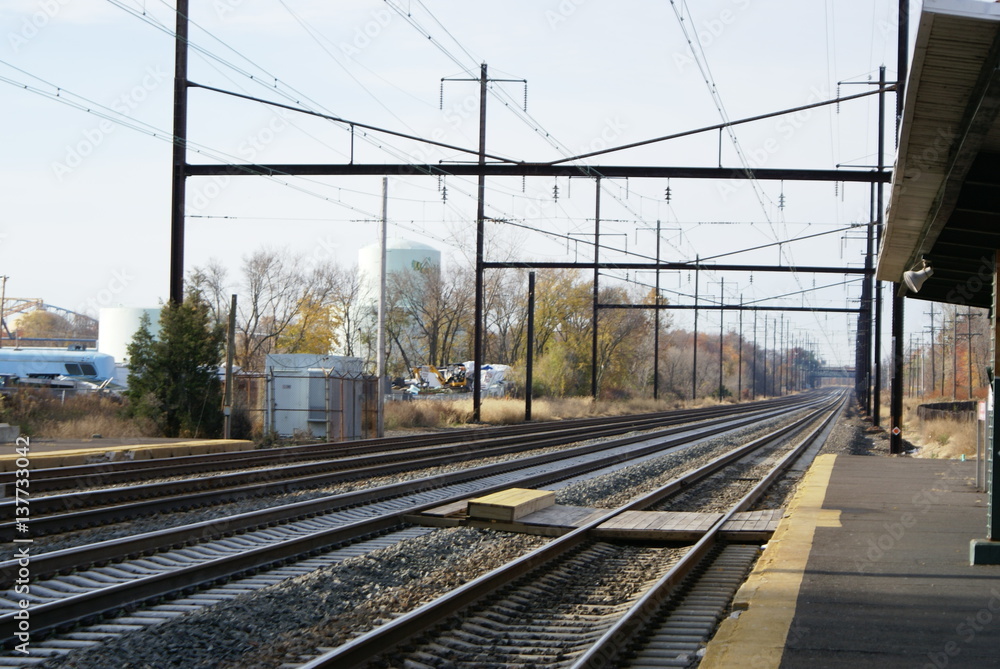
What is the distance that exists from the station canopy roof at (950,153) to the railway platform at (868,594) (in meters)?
3.07

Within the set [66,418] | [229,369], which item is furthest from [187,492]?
[66,418]

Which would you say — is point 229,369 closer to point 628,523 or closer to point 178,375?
point 178,375

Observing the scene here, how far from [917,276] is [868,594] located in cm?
448

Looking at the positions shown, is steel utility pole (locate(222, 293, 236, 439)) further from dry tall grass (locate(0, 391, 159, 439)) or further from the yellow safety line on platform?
the yellow safety line on platform

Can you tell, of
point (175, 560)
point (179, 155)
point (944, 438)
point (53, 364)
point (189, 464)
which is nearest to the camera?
point (175, 560)

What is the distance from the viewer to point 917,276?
1080 cm

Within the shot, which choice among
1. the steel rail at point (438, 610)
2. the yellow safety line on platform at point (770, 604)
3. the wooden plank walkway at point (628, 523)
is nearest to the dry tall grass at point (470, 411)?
the wooden plank walkway at point (628, 523)

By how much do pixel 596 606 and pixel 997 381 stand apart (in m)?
4.15

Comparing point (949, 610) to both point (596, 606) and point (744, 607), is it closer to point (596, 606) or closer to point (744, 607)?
point (744, 607)

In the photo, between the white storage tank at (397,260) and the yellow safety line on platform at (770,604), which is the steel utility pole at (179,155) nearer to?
the yellow safety line on platform at (770,604)

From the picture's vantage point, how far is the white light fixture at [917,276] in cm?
1054

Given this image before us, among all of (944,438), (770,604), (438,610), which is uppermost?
(770,604)

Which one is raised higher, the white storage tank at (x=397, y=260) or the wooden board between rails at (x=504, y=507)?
the white storage tank at (x=397, y=260)

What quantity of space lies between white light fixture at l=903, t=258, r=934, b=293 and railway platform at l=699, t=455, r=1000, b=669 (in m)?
2.85
